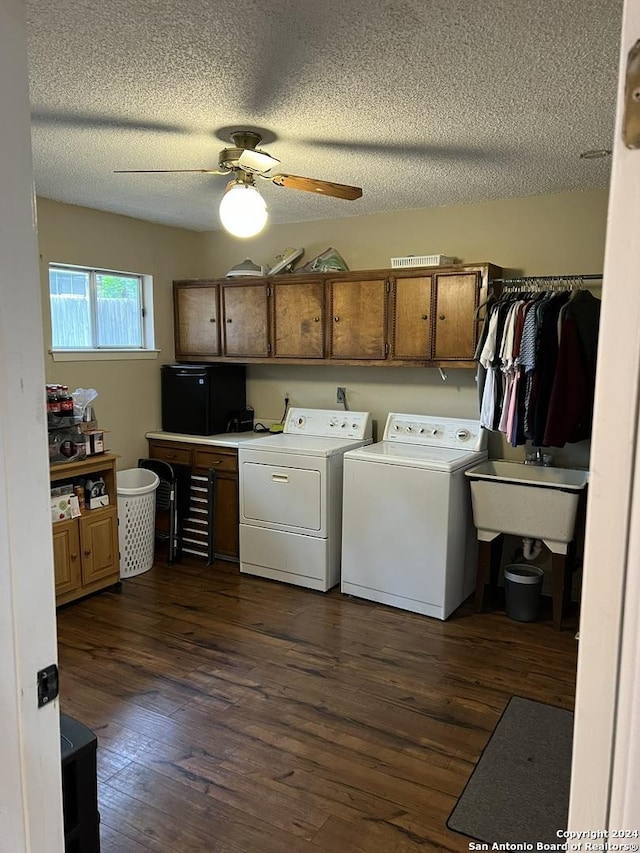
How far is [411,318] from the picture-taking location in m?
3.84

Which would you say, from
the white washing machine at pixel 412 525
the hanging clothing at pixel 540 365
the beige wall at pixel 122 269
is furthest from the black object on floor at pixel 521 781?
the beige wall at pixel 122 269

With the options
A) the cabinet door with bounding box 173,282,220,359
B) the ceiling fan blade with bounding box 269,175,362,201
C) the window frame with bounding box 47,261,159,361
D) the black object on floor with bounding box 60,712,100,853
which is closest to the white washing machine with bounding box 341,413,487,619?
the ceiling fan blade with bounding box 269,175,362,201

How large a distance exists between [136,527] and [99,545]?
360 millimetres

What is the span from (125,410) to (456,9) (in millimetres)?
3614

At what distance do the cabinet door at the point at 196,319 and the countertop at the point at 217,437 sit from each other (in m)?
0.67

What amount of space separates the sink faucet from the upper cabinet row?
72 cm

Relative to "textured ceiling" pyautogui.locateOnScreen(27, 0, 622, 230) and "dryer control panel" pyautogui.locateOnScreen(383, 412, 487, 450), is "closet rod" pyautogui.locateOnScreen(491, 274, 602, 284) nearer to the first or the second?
"textured ceiling" pyautogui.locateOnScreen(27, 0, 622, 230)

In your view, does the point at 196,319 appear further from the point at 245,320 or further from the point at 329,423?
the point at 329,423

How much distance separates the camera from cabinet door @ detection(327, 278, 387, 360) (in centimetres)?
396

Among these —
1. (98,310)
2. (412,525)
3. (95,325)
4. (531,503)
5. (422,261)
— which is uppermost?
(422,261)

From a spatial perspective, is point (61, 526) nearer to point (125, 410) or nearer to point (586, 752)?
point (125, 410)

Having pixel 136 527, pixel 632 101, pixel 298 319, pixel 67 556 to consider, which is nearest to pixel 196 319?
pixel 298 319

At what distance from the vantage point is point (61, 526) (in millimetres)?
3523

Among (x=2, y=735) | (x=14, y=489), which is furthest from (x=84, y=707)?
(x=14, y=489)
